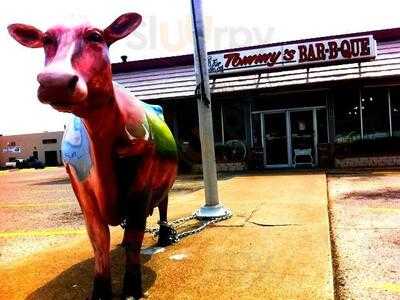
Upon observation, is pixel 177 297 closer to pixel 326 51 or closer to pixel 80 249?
pixel 80 249

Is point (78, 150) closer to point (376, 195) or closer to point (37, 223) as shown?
point (37, 223)

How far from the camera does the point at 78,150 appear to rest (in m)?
3.96

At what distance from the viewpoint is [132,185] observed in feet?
13.1

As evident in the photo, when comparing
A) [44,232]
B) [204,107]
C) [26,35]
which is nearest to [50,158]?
[44,232]

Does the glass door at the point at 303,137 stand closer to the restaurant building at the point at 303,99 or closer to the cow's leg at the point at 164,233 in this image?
the restaurant building at the point at 303,99

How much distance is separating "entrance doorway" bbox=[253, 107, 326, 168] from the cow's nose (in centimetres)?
1652

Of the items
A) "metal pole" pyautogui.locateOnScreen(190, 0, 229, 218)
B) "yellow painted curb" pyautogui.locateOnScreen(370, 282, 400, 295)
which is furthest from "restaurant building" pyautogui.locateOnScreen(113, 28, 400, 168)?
"yellow painted curb" pyautogui.locateOnScreen(370, 282, 400, 295)

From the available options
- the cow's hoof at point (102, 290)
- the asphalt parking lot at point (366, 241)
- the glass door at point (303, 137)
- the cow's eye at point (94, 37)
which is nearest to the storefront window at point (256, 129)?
the glass door at point (303, 137)

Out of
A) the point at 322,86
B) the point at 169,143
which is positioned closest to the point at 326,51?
the point at 322,86

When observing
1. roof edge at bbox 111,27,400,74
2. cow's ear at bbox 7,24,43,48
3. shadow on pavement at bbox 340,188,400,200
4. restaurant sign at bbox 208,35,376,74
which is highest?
roof edge at bbox 111,27,400,74

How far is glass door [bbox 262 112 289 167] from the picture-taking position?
63.2ft

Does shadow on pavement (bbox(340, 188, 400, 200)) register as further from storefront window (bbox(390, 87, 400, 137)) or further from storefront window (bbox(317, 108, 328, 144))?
storefront window (bbox(317, 108, 328, 144))

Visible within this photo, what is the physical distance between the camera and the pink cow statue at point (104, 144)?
10.8 feet

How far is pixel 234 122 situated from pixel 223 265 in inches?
605
